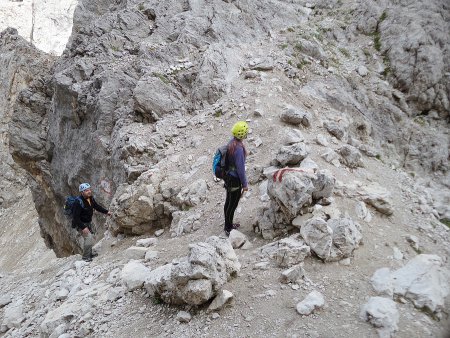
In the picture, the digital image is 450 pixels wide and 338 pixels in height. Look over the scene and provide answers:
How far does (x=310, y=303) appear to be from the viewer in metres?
5.57

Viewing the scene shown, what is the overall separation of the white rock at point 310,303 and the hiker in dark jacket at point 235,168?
2766 millimetres

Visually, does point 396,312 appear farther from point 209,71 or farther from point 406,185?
point 209,71

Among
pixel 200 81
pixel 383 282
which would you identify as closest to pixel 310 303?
pixel 383 282

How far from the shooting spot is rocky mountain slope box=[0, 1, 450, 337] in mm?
5930

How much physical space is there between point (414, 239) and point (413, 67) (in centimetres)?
1132

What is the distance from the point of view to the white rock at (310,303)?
5.52 m

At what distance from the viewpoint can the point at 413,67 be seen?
52.6 feet

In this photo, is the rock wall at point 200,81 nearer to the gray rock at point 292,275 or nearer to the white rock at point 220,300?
the white rock at point 220,300

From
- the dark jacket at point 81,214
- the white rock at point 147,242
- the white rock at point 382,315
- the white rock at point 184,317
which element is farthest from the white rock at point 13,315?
the white rock at point 382,315

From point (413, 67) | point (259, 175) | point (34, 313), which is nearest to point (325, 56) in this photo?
point (413, 67)

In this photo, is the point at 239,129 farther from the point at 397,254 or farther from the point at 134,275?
the point at 397,254

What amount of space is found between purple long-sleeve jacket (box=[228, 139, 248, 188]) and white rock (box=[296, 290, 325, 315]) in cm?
279

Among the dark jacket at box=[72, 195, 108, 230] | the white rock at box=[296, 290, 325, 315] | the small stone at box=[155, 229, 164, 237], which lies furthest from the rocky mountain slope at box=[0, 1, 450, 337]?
the dark jacket at box=[72, 195, 108, 230]

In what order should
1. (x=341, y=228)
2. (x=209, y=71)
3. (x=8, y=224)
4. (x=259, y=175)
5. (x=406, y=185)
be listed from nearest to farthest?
(x=341, y=228), (x=259, y=175), (x=406, y=185), (x=209, y=71), (x=8, y=224)
